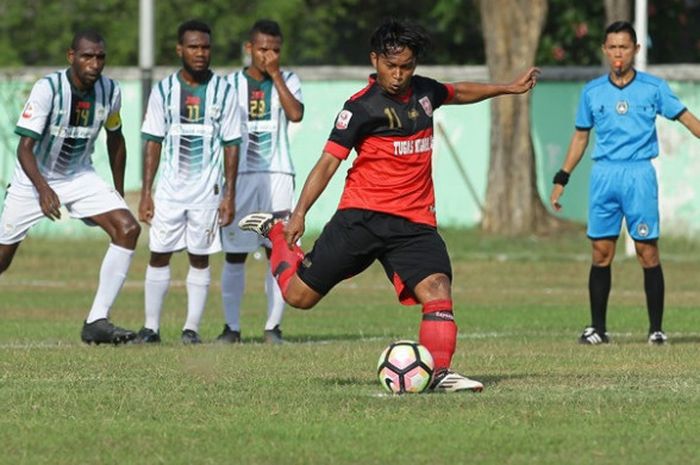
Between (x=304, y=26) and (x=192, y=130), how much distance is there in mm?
28252

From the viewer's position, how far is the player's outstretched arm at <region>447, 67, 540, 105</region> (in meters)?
11.0

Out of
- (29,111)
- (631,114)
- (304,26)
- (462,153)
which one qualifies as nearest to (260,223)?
(29,111)

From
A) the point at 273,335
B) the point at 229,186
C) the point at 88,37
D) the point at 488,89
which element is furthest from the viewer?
the point at 273,335

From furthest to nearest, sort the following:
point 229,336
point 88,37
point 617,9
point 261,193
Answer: point 617,9, point 261,193, point 229,336, point 88,37

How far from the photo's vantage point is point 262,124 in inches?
594

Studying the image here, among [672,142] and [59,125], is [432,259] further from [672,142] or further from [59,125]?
[672,142]

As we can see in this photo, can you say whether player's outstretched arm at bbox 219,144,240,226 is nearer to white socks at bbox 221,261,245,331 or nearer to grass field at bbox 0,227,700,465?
white socks at bbox 221,261,245,331

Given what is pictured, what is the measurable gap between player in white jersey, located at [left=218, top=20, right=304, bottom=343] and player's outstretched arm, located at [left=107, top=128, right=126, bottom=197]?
1.07m

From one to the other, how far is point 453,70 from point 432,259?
21745 millimetres

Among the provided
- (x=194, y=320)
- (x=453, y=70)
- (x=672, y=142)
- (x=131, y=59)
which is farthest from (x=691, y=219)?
(x=194, y=320)

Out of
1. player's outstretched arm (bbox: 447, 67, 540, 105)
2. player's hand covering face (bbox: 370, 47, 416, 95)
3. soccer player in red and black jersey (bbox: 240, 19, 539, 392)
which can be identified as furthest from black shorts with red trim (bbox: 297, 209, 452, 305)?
player's outstretched arm (bbox: 447, 67, 540, 105)

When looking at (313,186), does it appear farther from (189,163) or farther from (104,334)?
(189,163)

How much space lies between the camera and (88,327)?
553 inches

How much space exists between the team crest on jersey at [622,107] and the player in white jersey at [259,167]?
2.51 metres
